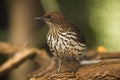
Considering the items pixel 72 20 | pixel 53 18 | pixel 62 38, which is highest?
pixel 72 20

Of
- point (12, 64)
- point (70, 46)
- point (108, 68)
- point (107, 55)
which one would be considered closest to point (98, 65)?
point (108, 68)

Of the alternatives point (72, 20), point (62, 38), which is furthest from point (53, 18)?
point (72, 20)

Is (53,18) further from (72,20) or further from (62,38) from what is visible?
(72,20)

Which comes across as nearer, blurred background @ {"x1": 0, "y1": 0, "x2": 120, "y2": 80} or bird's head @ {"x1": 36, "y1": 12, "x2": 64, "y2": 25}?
bird's head @ {"x1": 36, "y1": 12, "x2": 64, "y2": 25}

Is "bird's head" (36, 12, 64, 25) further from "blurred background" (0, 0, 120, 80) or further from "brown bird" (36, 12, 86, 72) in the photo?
"blurred background" (0, 0, 120, 80)

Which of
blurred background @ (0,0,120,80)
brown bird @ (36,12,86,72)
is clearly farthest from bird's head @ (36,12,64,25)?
blurred background @ (0,0,120,80)

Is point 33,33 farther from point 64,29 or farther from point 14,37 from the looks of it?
point 64,29

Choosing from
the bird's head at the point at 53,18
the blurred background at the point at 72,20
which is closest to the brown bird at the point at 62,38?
the bird's head at the point at 53,18
